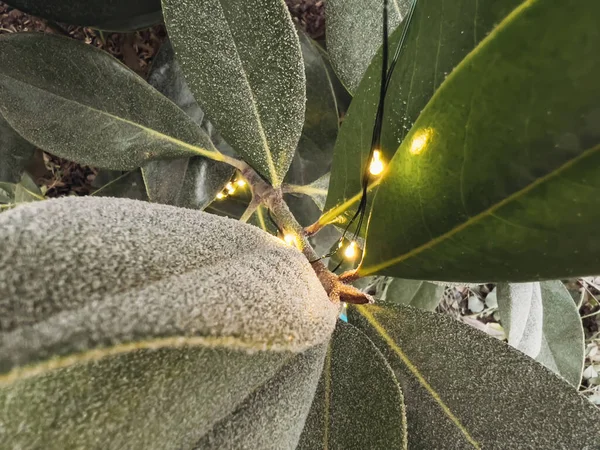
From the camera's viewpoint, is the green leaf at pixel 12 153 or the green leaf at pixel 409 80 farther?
the green leaf at pixel 12 153

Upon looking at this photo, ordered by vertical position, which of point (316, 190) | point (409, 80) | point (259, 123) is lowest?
point (316, 190)

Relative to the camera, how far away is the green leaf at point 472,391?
1.71ft

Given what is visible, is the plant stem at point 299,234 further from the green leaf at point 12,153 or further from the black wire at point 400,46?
the green leaf at point 12,153

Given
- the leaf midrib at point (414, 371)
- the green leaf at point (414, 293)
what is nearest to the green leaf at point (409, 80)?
the leaf midrib at point (414, 371)

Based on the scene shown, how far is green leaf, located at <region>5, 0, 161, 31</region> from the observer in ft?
2.30

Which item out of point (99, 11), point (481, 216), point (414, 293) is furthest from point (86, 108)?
point (414, 293)

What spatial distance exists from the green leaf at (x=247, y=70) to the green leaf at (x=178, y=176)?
0.17m

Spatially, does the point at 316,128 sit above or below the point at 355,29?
below

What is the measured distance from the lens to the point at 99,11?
2.38 ft

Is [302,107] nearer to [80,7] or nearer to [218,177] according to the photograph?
[218,177]

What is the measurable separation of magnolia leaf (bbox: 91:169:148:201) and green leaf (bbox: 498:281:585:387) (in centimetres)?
64

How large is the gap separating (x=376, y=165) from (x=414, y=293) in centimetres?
68

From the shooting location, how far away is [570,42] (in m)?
0.30

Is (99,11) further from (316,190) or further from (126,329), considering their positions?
(126,329)
